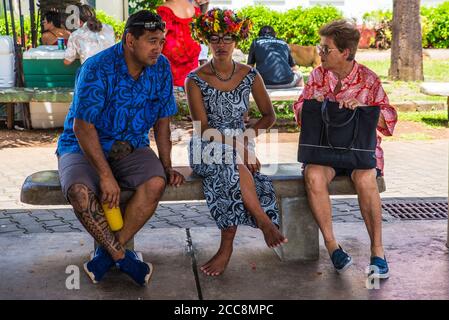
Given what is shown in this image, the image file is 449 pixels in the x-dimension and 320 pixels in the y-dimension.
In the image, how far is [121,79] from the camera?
182 inches

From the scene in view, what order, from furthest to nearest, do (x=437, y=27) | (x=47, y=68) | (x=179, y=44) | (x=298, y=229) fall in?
(x=437, y=27) → (x=47, y=68) → (x=179, y=44) → (x=298, y=229)

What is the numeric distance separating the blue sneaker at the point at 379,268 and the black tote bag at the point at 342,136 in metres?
0.53

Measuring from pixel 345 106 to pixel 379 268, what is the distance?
92 centimetres

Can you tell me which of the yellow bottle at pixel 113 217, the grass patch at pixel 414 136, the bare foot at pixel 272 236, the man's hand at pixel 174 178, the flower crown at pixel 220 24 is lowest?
the grass patch at pixel 414 136

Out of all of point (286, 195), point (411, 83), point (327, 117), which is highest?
point (327, 117)

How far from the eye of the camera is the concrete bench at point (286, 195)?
4668 millimetres

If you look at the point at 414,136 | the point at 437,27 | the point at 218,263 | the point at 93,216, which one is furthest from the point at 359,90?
the point at 437,27

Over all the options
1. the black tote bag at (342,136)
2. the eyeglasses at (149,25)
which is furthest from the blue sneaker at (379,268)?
the eyeglasses at (149,25)

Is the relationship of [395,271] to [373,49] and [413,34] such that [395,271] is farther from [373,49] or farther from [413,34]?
[373,49]

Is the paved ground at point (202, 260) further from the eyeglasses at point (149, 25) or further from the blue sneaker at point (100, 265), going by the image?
the eyeglasses at point (149, 25)

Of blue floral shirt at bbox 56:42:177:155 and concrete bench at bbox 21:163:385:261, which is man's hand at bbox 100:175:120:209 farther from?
blue floral shirt at bbox 56:42:177:155

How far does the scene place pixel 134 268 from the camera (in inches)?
176

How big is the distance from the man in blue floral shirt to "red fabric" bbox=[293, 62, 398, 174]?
86 cm

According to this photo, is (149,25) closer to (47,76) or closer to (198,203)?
(198,203)
